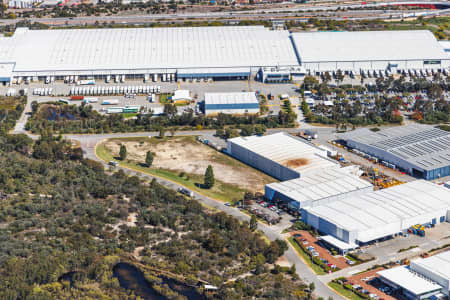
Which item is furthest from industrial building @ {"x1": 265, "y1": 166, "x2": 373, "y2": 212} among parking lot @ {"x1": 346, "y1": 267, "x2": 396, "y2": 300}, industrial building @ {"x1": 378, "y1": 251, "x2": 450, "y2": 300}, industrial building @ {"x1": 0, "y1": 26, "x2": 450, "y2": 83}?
industrial building @ {"x1": 0, "y1": 26, "x2": 450, "y2": 83}

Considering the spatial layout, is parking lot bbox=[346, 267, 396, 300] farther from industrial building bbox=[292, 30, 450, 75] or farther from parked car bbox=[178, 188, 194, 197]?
industrial building bbox=[292, 30, 450, 75]

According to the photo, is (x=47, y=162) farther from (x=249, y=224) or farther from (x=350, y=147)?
(x=350, y=147)

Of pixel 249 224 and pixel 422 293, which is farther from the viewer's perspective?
pixel 249 224

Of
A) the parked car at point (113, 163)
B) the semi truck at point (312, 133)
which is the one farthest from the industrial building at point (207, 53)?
the parked car at point (113, 163)

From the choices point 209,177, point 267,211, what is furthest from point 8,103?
point 267,211

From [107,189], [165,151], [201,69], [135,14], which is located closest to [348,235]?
[107,189]

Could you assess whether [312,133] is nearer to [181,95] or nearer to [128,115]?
[181,95]
